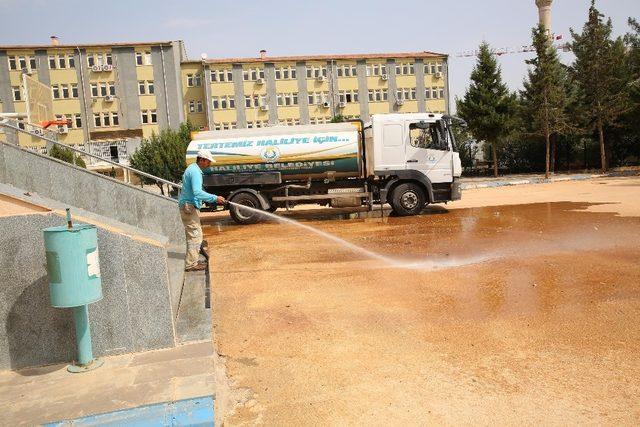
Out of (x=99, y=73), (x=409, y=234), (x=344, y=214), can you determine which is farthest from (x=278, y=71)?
(x=409, y=234)

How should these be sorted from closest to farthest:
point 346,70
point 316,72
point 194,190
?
1. point 194,190
2. point 316,72
3. point 346,70

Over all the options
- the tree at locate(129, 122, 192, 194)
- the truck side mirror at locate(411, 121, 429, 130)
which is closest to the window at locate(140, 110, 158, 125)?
the tree at locate(129, 122, 192, 194)

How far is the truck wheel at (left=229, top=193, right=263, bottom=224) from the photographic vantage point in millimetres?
15273

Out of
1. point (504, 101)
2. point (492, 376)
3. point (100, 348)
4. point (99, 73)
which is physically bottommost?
point (492, 376)

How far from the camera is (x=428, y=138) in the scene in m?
15.1

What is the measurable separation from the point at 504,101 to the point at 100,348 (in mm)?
35944

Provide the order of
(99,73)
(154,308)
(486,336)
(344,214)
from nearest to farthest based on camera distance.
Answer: (154,308), (486,336), (344,214), (99,73)

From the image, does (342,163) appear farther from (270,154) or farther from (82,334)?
(82,334)

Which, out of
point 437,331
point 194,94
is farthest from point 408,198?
point 194,94

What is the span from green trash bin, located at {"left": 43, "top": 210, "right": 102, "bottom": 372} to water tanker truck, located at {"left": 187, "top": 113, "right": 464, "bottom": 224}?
11011 mm

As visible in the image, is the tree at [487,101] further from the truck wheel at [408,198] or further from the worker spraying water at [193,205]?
the worker spraying water at [193,205]

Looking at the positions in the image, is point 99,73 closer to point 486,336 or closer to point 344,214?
point 344,214

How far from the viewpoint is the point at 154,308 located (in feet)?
14.8

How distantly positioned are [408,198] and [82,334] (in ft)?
39.8
